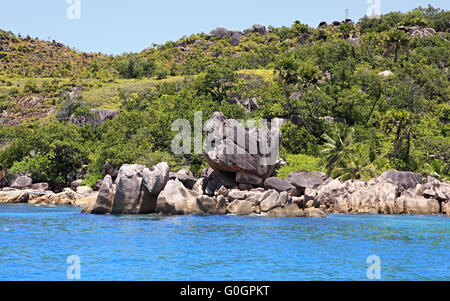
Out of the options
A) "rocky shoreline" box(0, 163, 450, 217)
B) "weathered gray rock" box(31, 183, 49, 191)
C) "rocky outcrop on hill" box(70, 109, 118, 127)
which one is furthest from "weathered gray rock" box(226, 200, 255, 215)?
"rocky outcrop on hill" box(70, 109, 118, 127)

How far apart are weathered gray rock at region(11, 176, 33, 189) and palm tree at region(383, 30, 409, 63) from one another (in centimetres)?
6454

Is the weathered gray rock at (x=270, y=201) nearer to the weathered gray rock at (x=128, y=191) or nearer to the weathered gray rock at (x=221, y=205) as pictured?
the weathered gray rock at (x=221, y=205)

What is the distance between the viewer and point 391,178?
4344cm

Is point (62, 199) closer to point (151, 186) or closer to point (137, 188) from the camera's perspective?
point (137, 188)

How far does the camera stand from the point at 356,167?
49.8m

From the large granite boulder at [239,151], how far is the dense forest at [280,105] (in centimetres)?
1054

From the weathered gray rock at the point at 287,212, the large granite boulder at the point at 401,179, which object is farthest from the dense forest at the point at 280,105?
the weathered gray rock at the point at 287,212

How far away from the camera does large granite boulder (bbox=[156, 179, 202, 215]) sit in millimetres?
35562

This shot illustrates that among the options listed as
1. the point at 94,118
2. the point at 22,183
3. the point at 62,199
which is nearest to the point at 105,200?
the point at 62,199

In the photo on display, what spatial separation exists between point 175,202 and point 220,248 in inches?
532

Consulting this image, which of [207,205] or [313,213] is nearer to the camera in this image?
[207,205]

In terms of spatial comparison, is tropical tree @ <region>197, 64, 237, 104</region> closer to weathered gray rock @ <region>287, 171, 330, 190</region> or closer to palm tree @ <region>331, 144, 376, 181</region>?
palm tree @ <region>331, 144, 376, 181</region>

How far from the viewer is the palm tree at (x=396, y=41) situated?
8475cm

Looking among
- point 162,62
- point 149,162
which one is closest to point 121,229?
point 149,162
